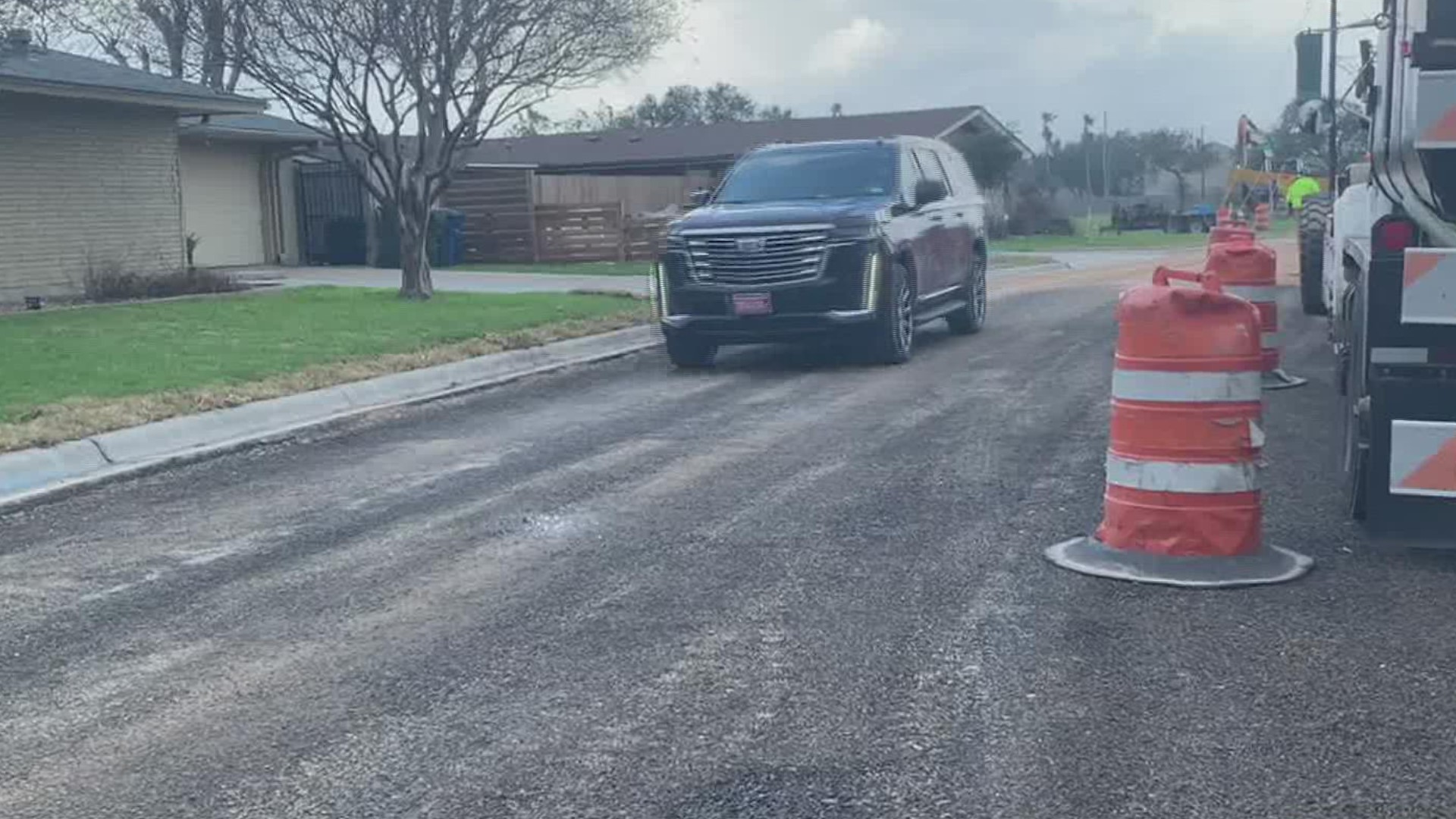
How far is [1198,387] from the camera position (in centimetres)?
694

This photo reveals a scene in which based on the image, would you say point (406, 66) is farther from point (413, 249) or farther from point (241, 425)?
point (241, 425)

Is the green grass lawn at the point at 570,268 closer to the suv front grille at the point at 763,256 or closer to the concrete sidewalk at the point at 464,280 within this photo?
the concrete sidewalk at the point at 464,280

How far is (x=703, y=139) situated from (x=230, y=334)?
3367 cm

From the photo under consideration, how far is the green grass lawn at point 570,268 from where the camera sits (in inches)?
1182

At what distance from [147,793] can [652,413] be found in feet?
24.3

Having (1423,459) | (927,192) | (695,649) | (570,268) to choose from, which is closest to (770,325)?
(927,192)

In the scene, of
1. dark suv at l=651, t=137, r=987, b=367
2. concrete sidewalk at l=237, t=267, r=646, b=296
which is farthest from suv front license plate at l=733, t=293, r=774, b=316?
concrete sidewalk at l=237, t=267, r=646, b=296

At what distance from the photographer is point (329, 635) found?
20.2ft

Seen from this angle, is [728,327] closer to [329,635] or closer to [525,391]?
[525,391]

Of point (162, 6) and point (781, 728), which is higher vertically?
point (162, 6)

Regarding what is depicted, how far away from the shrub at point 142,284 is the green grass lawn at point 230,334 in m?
1.09

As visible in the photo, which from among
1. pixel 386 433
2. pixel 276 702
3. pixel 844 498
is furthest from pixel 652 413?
pixel 276 702

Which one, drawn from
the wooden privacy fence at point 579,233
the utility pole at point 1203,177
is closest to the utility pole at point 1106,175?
the utility pole at point 1203,177

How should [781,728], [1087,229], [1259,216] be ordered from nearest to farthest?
[781,728], [1259,216], [1087,229]
